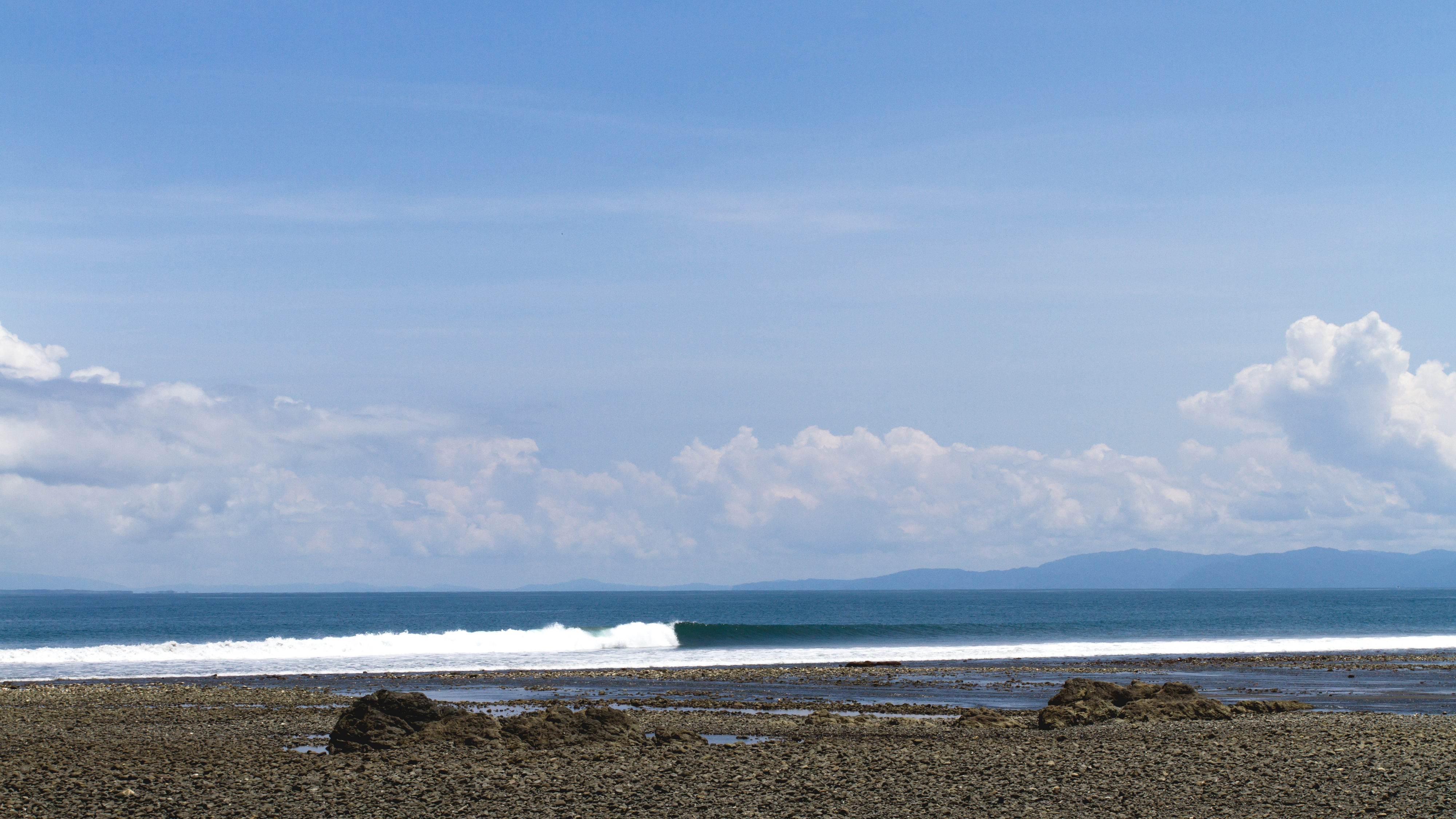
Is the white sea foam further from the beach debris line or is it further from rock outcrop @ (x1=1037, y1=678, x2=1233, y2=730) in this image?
rock outcrop @ (x1=1037, y1=678, x2=1233, y2=730)

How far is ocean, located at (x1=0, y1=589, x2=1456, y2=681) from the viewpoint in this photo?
137ft

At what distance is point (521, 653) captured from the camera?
4728 cm

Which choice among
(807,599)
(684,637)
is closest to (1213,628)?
(684,637)

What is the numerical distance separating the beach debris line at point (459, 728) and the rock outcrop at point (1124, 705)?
26.9ft

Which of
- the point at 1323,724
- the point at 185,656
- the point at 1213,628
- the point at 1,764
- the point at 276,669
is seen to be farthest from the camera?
the point at 1213,628

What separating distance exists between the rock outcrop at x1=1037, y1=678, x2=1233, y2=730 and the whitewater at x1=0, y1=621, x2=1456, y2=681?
1943 centimetres

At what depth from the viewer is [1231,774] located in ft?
46.1

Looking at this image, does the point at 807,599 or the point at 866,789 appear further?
the point at 807,599

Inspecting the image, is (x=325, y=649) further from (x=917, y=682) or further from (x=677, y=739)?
(x=677, y=739)

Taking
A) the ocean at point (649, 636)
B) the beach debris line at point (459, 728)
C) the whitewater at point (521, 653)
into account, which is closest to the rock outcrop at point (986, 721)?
the beach debris line at point (459, 728)

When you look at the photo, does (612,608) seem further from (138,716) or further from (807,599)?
(138,716)

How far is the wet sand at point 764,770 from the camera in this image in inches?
490

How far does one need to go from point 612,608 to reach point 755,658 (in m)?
94.6

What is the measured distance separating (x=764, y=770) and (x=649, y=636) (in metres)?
49.2
